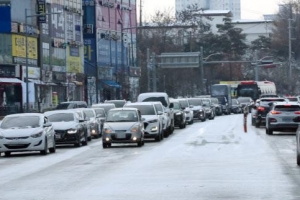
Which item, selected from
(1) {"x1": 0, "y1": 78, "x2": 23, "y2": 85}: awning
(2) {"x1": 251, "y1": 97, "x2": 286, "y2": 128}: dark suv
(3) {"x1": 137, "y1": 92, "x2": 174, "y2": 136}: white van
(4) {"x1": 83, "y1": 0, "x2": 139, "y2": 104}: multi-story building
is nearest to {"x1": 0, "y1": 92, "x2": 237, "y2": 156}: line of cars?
(3) {"x1": 137, "y1": 92, "x2": 174, "y2": 136}: white van

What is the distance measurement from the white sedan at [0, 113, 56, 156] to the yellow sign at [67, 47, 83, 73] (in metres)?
63.1

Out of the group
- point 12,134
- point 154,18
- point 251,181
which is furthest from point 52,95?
point 251,181

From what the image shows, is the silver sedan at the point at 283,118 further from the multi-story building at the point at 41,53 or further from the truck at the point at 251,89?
the truck at the point at 251,89

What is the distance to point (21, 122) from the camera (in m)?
37.6

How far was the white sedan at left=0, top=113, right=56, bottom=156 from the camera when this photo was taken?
36.2 m

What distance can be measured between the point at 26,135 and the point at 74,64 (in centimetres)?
6651

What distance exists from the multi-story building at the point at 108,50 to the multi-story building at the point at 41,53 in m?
3.88

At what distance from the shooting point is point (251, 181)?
22406 millimetres

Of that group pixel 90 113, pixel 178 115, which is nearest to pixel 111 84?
pixel 178 115

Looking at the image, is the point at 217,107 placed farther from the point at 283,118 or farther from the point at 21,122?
the point at 21,122

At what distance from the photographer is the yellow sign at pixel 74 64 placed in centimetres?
10081

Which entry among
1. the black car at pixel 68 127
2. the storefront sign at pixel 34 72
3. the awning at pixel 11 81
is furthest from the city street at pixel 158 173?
the storefront sign at pixel 34 72

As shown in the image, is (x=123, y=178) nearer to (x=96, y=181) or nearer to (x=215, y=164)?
(x=96, y=181)

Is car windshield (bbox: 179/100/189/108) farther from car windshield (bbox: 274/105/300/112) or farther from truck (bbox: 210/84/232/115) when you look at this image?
truck (bbox: 210/84/232/115)
